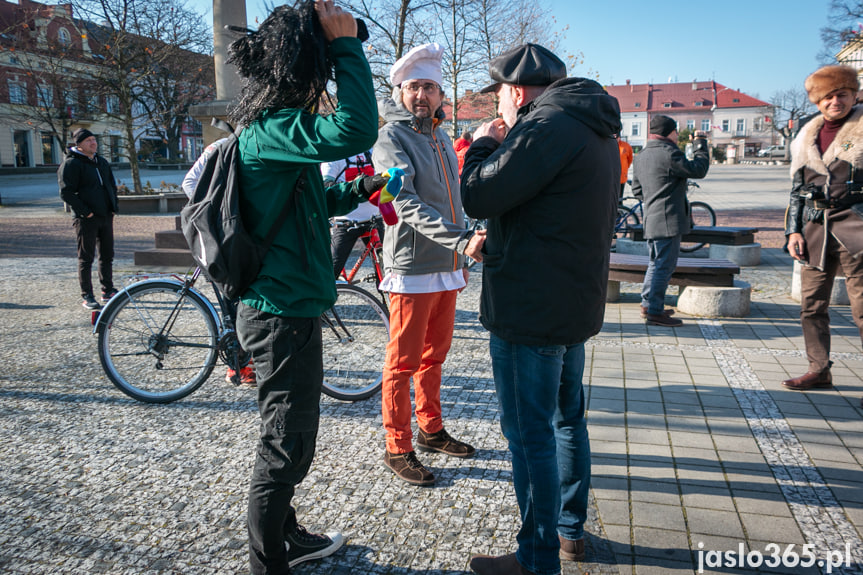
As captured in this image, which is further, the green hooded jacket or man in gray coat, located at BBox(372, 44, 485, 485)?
man in gray coat, located at BBox(372, 44, 485, 485)

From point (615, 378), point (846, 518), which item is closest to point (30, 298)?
point (615, 378)

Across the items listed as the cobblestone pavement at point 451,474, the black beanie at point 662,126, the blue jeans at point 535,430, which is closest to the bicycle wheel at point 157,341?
the cobblestone pavement at point 451,474

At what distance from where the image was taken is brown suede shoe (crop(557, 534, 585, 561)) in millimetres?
2537

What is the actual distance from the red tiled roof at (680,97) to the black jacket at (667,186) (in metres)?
100

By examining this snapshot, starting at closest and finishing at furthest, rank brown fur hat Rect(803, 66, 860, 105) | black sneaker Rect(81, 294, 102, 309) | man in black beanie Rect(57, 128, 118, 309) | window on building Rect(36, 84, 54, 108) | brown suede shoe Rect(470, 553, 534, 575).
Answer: brown suede shoe Rect(470, 553, 534, 575), brown fur hat Rect(803, 66, 860, 105), black sneaker Rect(81, 294, 102, 309), man in black beanie Rect(57, 128, 118, 309), window on building Rect(36, 84, 54, 108)

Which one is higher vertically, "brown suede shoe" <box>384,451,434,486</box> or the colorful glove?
the colorful glove

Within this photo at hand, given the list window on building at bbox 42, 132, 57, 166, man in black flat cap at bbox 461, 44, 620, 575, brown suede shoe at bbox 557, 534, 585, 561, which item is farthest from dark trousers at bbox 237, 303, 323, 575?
window on building at bbox 42, 132, 57, 166

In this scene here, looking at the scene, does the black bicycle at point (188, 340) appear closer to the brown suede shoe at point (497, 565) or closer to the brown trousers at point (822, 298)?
the brown suede shoe at point (497, 565)

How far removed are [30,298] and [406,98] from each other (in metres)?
6.58

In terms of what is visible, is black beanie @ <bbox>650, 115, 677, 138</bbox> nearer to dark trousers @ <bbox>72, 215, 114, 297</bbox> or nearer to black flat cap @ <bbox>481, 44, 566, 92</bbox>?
black flat cap @ <bbox>481, 44, 566, 92</bbox>

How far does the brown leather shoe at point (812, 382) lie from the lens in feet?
14.4

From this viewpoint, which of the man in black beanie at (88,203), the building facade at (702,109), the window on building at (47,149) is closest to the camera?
the man in black beanie at (88,203)

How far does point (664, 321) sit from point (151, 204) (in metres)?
18.4

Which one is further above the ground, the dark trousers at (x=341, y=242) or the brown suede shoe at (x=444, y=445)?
the dark trousers at (x=341, y=242)
